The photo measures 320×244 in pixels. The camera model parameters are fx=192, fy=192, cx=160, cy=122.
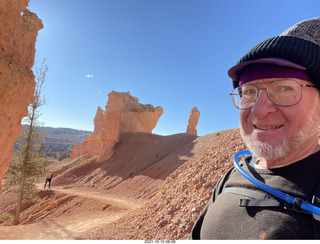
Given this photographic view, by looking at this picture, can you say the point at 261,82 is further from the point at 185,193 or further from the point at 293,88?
the point at 185,193

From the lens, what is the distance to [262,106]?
4.65 ft

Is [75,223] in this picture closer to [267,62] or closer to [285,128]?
[285,128]

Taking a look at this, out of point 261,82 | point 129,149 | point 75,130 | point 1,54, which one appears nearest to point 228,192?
point 261,82

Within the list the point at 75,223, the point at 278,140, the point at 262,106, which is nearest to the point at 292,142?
the point at 278,140

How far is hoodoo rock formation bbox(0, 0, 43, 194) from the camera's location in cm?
518

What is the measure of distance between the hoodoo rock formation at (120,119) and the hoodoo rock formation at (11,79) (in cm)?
2100

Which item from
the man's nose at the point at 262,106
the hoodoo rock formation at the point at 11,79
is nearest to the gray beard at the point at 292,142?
the man's nose at the point at 262,106

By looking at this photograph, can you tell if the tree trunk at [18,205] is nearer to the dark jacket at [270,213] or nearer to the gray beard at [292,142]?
the dark jacket at [270,213]

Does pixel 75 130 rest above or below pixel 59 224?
above

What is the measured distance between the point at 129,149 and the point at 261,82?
25966 millimetres

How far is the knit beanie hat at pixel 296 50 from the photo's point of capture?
52.6 inches

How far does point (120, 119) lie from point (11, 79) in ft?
83.6

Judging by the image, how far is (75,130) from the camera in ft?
637

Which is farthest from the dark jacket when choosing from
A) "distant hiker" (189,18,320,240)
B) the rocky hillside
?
the rocky hillside
